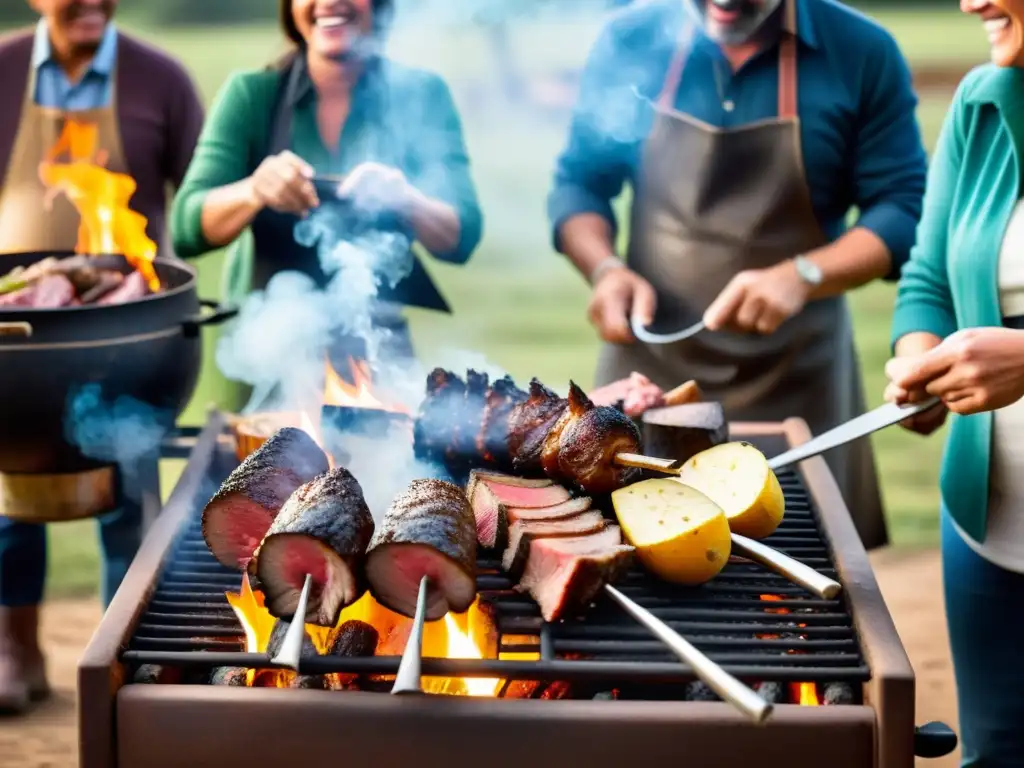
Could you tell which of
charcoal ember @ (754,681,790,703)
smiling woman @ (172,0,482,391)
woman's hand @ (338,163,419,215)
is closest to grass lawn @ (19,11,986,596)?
smiling woman @ (172,0,482,391)

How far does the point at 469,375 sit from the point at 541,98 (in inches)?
934

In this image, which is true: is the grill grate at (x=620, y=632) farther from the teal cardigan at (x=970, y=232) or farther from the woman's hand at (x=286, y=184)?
the woman's hand at (x=286, y=184)

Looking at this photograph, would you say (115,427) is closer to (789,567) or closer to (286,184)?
(286,184)

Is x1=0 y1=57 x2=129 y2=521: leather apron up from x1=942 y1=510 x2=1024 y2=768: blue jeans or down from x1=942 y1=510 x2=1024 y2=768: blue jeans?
up

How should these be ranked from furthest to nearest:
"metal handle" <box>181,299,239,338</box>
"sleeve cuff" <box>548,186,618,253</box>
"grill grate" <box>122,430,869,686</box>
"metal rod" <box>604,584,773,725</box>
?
1. "sleeve cuff" <box>548,186,618,253</box>
2. "metal handle" <box>181,299,239,338</box>
3. "grill grate" <box>122,430,869,686</box>
4. "metal rod" <box>604,584,773,725</box>

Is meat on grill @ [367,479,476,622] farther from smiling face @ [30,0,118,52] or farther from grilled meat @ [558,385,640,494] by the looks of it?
smiling face @ [30,0,118,52]

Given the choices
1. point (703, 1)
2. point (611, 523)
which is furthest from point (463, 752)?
point (703, 1)

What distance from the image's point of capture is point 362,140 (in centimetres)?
376

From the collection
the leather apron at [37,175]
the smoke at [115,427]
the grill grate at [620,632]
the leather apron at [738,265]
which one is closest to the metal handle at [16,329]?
the smoke at [115,427]

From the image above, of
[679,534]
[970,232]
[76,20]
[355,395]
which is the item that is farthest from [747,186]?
[76,20]

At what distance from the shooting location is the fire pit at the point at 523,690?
1897mm

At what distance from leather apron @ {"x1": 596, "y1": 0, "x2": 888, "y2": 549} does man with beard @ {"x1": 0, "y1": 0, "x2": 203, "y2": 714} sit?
1.62 m

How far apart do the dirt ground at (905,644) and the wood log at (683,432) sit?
1734 mm

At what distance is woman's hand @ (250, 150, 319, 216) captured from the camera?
10.7 feet
